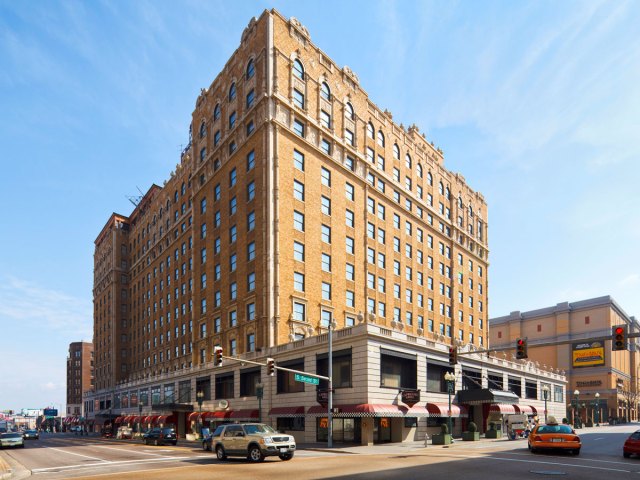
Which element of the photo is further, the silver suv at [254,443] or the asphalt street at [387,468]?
the silver suv at [254,443]

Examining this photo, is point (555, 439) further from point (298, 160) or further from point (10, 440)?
point (10, 440)

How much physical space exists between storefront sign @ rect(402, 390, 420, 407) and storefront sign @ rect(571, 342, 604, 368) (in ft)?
255

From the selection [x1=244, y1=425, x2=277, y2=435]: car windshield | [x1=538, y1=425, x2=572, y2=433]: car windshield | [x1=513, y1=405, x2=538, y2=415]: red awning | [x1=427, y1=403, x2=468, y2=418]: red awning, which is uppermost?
[x1=244, y1=425, x2=277, y2=435]: car windshield

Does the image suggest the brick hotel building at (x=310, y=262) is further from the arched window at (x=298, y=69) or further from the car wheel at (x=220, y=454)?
the car wheel at (x=220, y=454)

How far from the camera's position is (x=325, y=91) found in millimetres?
60656

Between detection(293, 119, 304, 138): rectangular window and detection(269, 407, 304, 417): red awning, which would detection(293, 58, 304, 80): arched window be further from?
detection(269, 407, 304, 417): red awning

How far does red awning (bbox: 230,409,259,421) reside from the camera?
158 ft

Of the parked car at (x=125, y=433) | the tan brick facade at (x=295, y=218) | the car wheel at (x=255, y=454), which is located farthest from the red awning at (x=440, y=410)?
the parked car at (x=125, y=433)

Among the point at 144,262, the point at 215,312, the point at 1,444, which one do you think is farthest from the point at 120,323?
the point at 1,444

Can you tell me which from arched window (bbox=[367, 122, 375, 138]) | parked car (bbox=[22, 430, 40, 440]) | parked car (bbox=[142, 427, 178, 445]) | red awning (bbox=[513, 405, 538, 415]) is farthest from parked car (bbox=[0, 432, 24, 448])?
red awning (bbox=[513, 405, 538, 415])

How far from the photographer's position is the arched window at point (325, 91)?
60.0 meters

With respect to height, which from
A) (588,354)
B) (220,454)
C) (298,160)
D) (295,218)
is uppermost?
(298,160)

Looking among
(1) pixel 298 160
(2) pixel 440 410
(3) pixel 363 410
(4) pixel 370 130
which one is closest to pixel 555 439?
(3) pixel 363 410

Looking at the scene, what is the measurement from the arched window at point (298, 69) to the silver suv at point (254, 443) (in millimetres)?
39922
